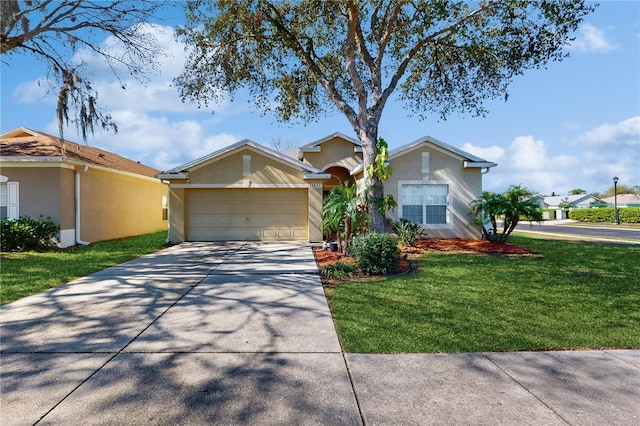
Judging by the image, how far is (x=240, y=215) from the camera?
48.3 feet

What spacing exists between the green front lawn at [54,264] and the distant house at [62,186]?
1.23 meters

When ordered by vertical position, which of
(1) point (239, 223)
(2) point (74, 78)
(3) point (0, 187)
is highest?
(2) point (74, 78)

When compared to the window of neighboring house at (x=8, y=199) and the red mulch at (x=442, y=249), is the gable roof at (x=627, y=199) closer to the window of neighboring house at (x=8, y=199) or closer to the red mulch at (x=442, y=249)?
the red mulch at (x=442, y=249)

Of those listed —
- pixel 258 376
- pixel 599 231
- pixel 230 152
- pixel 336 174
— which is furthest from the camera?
pixel 599 231

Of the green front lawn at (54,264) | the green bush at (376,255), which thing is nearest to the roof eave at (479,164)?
the green bush at (376,255)

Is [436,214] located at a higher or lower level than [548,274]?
higher

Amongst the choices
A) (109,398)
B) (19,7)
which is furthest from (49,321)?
(19,7)

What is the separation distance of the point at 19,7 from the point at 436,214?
15.1 meters

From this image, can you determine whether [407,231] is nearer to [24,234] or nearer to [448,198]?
[448,198]

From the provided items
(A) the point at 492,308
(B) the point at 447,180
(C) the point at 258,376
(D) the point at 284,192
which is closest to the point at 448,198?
(B) the point at 447,180

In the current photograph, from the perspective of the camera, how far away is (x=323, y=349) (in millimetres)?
4004

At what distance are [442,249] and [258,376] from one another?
9.67m

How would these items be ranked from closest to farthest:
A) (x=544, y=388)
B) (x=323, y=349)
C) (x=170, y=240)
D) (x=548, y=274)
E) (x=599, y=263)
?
(x=544, y=388)
(x=323, y=349)
(x=548, y=274)
(x=599, y=263)
(x=170, y=240)

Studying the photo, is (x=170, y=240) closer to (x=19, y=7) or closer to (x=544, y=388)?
(x=19, y=7)
